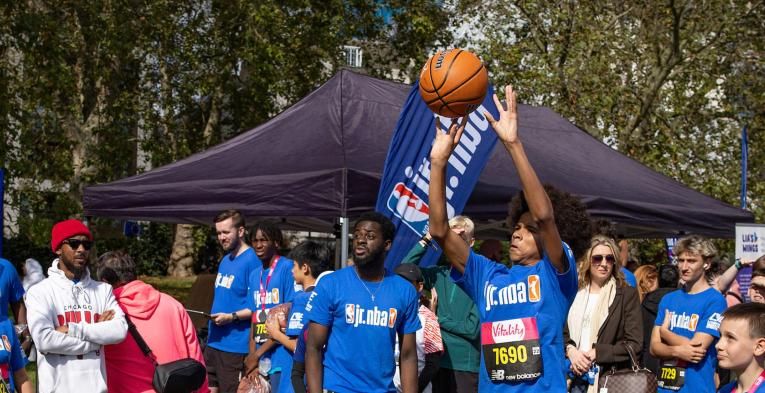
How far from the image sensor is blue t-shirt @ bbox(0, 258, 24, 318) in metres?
8.25

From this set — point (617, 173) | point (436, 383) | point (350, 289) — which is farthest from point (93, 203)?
point (617, 173)

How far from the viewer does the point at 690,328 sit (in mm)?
7555

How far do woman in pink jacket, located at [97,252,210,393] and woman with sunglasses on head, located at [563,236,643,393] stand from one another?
261cm

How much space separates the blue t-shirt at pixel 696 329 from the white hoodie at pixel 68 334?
12.5 ft

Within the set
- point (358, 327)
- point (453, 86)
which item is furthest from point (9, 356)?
point (453, 86)

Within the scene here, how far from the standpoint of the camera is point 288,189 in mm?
8984

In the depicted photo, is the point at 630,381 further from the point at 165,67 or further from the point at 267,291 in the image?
the point at 165,67

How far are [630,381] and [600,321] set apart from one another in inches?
20.3

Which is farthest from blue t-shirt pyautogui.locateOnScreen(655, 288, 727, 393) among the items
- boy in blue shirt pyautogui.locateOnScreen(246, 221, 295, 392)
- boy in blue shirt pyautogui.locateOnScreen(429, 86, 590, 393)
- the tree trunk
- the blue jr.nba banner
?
the tree trunk

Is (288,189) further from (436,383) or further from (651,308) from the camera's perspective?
(651,308)

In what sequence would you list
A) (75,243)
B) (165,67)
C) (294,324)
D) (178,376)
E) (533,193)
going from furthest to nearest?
1. (165,67)
2. (294,324)
3. (75,243)
4. (178,376)
5. (533,193)

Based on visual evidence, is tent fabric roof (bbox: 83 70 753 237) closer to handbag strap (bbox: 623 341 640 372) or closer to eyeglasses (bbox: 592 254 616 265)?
eyeglasses (bbox: 592 254 616 265)

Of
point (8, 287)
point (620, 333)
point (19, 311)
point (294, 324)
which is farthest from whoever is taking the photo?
point (19, 311)

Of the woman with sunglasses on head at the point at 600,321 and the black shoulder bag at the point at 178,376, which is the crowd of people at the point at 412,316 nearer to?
the woman with sunglasses on head at the point at 600,321
